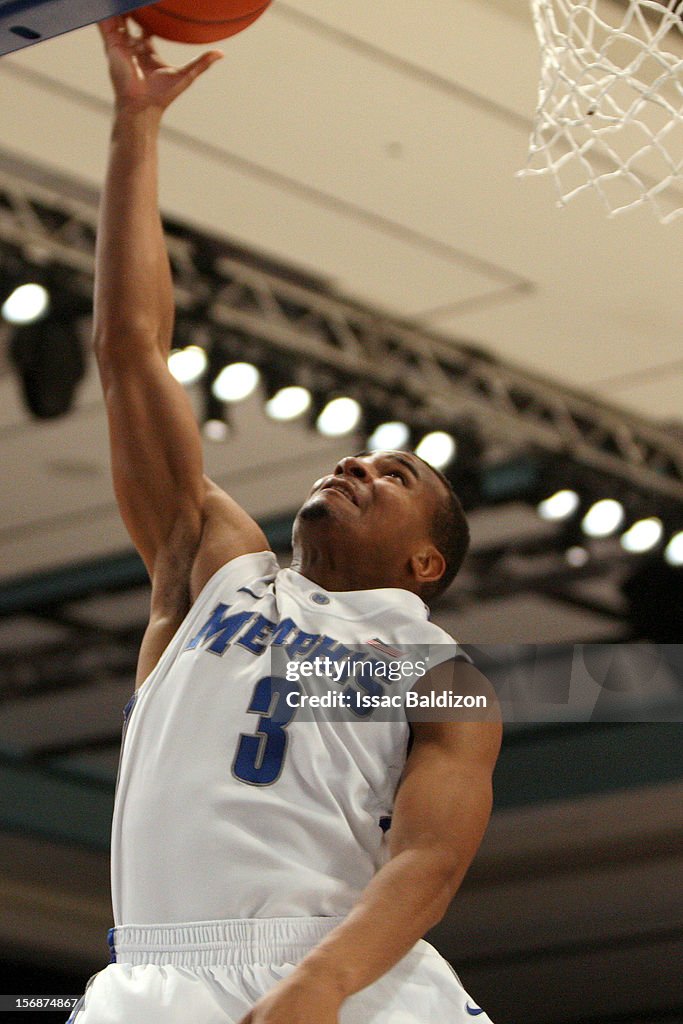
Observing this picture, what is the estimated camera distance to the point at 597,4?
94.7 inches

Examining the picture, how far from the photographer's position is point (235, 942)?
1.44m

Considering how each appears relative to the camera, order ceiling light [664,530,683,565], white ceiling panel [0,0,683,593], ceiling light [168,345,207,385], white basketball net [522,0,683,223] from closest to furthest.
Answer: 1. white basketball net [522,0,683,223]
2. white ceiling panel [0,0,683,593]
3. ceiling light [168,345,207,385]
4. ceiling light [664,530,683,565]

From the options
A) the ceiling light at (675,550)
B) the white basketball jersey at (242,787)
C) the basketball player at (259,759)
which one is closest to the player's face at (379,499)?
the basketball player at (259,759)

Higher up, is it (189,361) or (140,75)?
(140,75)

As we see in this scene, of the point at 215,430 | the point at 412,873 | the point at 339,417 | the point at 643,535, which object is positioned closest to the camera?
the point at 412,873

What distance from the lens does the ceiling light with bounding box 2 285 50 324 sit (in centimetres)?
366

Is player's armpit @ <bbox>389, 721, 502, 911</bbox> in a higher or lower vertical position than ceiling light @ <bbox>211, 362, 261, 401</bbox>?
higher

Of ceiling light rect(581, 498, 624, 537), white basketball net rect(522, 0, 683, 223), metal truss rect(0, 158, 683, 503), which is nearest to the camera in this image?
white basketball net rect(522, 0, 683, 223)

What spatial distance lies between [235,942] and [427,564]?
1.69 ft

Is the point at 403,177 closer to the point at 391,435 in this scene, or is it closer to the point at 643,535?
the point at 391,435

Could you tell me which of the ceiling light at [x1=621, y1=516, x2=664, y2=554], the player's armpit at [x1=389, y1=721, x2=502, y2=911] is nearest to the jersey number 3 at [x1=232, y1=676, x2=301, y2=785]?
the player's armpit at [x1=389, y1=721, x2=502, y2=911]

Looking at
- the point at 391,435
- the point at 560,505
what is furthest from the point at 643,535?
the point at 391,435

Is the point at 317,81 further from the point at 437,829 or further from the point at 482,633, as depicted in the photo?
the point at 482,633

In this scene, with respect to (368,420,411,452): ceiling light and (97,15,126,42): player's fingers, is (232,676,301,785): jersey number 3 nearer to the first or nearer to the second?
(97,15,126,42): player's fingers
